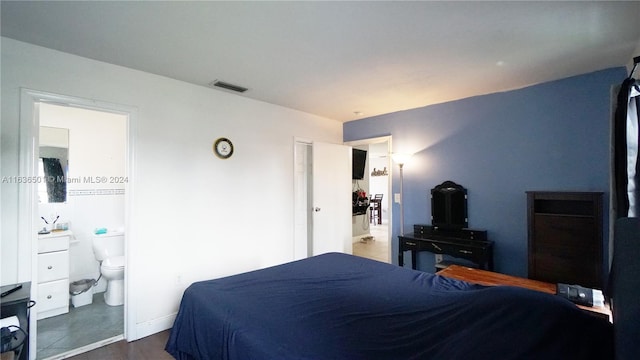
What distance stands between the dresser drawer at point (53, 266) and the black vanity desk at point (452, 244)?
378cm

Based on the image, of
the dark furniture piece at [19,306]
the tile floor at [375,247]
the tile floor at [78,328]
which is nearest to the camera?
the dark furniture piece at [19,306]

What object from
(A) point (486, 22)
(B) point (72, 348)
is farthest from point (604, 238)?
(B) point (72, 348)

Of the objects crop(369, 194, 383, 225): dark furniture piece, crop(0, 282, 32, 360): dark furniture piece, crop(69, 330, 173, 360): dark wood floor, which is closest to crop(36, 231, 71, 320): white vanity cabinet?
crop(69, 330, 173, 360): dark wood floor

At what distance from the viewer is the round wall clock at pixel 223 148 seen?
9.79 feet

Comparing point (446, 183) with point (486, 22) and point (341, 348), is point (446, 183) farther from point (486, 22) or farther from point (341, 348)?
point (341, 348)

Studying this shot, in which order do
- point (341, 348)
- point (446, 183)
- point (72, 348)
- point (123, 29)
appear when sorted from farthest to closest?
1. point (446, 183)
2. point (72, 348)
3. point (123, 29)
4. point (341, 348)

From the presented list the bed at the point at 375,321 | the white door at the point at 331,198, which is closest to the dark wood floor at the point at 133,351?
the bed at the point at 375,321

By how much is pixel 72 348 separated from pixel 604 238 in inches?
183

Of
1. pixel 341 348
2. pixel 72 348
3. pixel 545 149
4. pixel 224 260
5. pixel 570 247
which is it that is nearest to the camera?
pixel 341 348

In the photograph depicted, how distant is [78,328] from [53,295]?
21.4 inches

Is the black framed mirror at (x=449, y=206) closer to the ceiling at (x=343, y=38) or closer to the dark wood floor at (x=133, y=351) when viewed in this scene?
the ceiling at (x=343, y=38)

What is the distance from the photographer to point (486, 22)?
1.73 meters

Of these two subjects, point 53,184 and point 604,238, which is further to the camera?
point 53,184

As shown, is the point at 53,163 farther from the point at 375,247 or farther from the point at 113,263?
the point at 375,247
